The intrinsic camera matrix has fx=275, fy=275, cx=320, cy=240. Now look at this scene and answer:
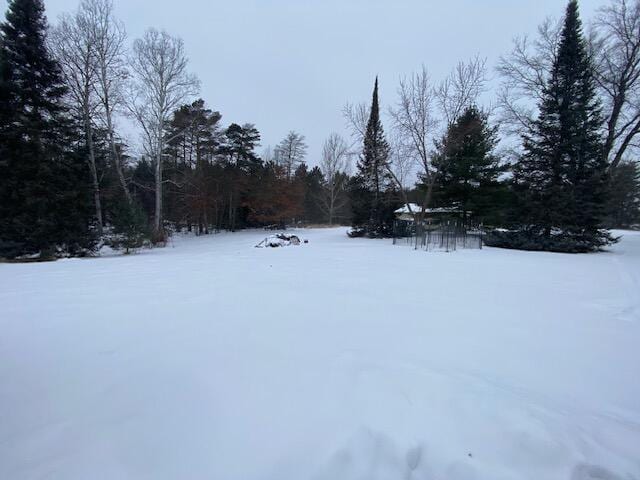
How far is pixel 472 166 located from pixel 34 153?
20.3 meters

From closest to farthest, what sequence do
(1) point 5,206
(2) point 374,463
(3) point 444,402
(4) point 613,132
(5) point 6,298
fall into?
(2) point 374,463 < (3) point 444,402 < (5) point 6,298 < (1) point 5,206 < (4) point 613,132

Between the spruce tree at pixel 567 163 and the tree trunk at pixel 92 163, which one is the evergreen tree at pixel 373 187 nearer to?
the spruce tree at pixel 567 163

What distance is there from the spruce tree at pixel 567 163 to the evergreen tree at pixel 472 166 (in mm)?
1875

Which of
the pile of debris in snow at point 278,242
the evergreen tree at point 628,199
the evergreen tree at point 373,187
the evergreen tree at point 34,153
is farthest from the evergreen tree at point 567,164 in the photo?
the evergreen tree at point 34,153

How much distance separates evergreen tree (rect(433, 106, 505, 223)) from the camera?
15.1 m

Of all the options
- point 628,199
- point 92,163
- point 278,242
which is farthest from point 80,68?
point 628,199

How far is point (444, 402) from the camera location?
6.52 ft

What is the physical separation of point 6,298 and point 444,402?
617cm

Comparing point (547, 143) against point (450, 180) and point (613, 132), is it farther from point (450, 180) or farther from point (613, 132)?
point (613, 132)

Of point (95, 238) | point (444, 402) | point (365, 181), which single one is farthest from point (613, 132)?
point (95, 238)

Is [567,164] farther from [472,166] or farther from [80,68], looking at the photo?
[80,68]

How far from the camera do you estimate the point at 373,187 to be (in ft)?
65.7

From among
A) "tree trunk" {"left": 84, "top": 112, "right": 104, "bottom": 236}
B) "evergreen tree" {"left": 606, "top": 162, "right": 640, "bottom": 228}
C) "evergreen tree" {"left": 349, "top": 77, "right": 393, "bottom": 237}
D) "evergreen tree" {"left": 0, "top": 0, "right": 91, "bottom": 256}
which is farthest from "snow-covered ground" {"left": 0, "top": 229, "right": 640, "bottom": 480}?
"evergreen tree" {"left": 606, "top": 162, "right": 640, "bottom": 228}

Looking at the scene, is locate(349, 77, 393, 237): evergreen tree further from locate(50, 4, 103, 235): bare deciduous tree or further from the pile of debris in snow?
locate(50, 4, 103, 235): bare deciduous tree
